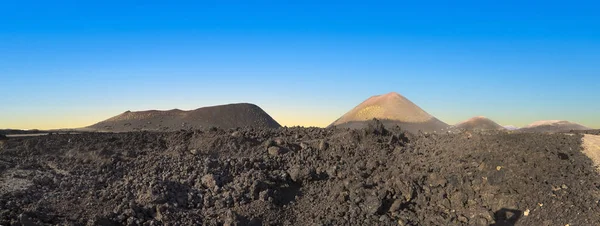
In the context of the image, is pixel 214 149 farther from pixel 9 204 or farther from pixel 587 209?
pixel 587 209

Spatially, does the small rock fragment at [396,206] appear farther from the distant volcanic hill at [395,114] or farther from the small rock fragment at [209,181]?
the distant volcanic hill at [395,114]

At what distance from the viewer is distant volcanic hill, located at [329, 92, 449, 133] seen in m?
26.7

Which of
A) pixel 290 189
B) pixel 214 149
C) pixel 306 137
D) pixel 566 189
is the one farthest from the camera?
pixel 306 137

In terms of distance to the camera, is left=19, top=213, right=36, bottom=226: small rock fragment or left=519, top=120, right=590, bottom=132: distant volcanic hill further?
left=519, top=120, right=590, bottom=132: distant volcanic hill

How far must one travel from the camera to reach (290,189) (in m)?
11.2

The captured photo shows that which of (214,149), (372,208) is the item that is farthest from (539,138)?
(214,149)

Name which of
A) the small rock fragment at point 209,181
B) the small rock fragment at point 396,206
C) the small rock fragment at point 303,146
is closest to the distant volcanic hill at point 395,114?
the small rock fragment at point 303,146

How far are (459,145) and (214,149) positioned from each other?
23.2ft

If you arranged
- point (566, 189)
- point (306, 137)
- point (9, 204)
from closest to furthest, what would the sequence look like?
point (9, 204) < point (566, 189) < point (306, 137)

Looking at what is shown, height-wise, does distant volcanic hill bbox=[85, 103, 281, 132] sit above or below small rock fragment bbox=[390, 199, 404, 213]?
above

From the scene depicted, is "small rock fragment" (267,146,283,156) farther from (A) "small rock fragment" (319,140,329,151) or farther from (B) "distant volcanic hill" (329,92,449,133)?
(B) "distant volcanic hill" (329,92,449,133)

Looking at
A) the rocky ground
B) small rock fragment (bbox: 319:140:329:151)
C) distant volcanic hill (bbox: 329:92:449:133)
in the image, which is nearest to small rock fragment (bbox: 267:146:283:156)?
the rocky ground

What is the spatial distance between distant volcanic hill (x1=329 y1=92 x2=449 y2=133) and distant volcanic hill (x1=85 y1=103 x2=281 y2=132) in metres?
8.53

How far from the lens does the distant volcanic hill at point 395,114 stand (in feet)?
87.6
